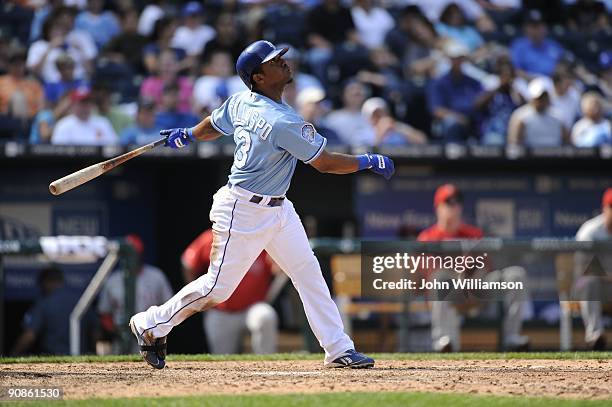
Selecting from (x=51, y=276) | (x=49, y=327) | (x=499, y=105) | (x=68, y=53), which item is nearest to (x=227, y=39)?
(x=68, y=53)

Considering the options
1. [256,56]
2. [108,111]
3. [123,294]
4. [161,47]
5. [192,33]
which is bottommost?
[123,294]

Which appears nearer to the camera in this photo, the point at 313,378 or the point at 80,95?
the point at 313,378

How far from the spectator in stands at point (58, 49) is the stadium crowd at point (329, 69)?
0.01 m

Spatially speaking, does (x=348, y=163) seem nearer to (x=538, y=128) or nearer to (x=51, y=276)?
(x=51, y=276)

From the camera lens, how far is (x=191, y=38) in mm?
12914

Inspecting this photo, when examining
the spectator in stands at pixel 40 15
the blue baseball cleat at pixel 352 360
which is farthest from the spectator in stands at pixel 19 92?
the blue baseball cleat at pixel 352 360

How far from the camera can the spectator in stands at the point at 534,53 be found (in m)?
13.6

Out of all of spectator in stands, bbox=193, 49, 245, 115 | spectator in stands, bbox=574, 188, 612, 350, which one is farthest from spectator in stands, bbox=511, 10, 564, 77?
spectator in stands, bbox=574, 188, 612, 350

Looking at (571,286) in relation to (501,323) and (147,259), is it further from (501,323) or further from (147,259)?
(147,259)

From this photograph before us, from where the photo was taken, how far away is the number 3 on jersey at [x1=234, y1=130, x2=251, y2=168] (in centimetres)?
612

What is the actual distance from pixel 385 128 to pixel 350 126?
1.20 feet

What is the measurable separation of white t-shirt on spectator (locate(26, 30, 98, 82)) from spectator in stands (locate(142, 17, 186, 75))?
0.55 metres

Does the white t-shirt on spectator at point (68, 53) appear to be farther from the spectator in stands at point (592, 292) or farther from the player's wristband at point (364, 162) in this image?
the player's wristband at point (364, 162)

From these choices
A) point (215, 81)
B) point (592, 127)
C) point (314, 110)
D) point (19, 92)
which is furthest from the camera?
point (215, 81)
